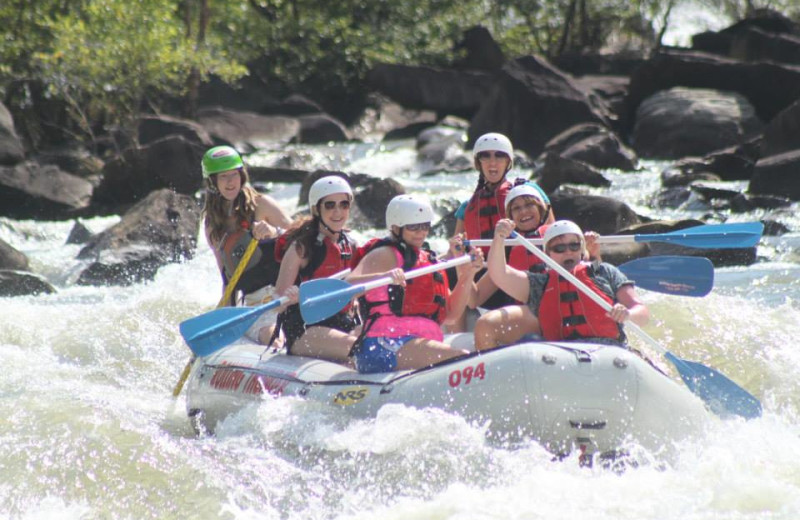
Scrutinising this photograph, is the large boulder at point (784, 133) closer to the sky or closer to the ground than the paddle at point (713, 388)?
closer to the sky

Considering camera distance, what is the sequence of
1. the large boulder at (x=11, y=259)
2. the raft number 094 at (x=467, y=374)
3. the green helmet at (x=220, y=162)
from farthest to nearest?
the large boulder at (x=11, y=259) → the green helmet at (x=220, y=162) → the raft number 094 at (x=467, y=374)

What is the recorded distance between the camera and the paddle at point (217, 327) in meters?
5.85

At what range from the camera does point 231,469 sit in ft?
17.7

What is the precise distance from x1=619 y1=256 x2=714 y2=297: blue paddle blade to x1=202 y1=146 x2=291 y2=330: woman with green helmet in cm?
211

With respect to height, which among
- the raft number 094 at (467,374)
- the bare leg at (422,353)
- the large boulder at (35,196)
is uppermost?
the raft number 094 at (467,374)

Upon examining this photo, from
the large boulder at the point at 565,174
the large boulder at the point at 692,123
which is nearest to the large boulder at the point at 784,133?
the large boulder at the point at 692,123

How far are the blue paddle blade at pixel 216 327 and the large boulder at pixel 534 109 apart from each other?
12.3 metres

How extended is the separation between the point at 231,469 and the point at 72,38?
475 inches

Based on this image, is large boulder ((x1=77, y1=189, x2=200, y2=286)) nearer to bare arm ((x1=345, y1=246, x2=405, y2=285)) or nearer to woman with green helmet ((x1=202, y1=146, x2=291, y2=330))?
woman with green helmet ((x1=202, y1=146, x2=291, y2=330))

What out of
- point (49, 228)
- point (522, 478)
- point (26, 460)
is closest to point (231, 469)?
point (26, 460)

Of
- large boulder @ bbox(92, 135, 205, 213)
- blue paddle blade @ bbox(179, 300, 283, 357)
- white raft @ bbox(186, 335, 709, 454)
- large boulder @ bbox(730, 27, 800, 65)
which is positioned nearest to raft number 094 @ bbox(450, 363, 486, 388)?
white raft @ bbox(186, 335, 709, 454)

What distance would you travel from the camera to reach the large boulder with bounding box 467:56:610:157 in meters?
17.9

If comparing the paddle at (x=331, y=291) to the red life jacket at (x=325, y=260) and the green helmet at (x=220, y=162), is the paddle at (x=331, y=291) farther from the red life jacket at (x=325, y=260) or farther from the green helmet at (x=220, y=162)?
Result: the green helmet at (x=220, y=162)

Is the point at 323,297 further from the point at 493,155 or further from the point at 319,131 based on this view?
the point at 319,131
